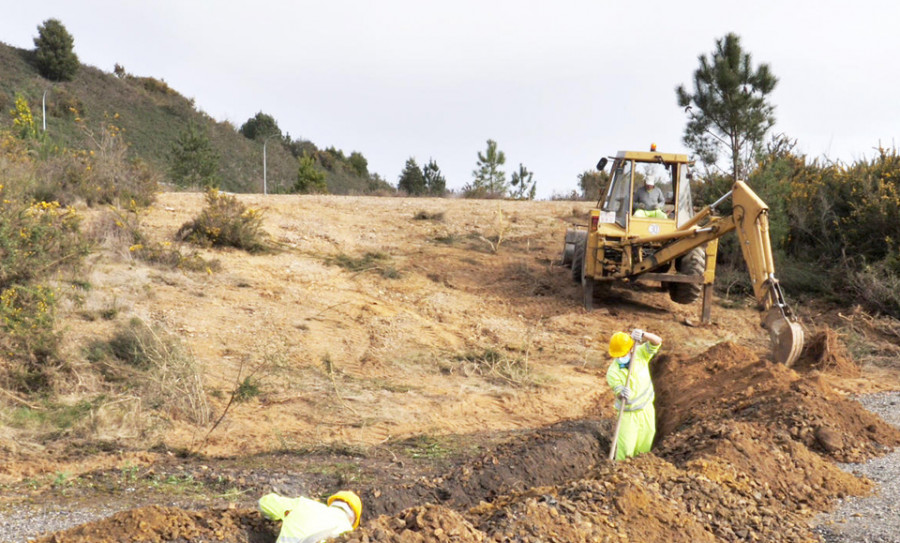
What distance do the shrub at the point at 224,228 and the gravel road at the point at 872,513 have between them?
10.6 metres

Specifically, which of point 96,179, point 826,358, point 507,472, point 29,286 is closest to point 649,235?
point 826,358

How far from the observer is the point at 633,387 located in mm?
6988

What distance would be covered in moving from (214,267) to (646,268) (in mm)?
6675

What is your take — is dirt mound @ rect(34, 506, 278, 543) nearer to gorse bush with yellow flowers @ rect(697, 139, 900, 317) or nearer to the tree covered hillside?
gorse bush with yellow flowers @ rect(697, 139, 900, 317)

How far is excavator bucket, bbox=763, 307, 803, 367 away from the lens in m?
9.46

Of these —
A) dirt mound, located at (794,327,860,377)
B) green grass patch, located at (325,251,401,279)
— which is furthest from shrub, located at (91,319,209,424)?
dirt mound, located at (794,327,860,377)

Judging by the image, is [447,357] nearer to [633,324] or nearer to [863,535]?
[633,324]

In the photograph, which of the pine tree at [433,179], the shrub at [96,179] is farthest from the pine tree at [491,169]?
the shrub at [96,179]

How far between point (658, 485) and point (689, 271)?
797 cm

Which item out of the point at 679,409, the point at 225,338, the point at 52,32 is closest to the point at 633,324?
the point at 679,409

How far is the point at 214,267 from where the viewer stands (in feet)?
44.1

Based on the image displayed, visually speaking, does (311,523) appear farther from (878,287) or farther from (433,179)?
(433,179)

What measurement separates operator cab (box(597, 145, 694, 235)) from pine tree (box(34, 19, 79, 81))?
43.5m

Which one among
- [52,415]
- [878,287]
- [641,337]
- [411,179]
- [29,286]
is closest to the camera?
[641,337]
